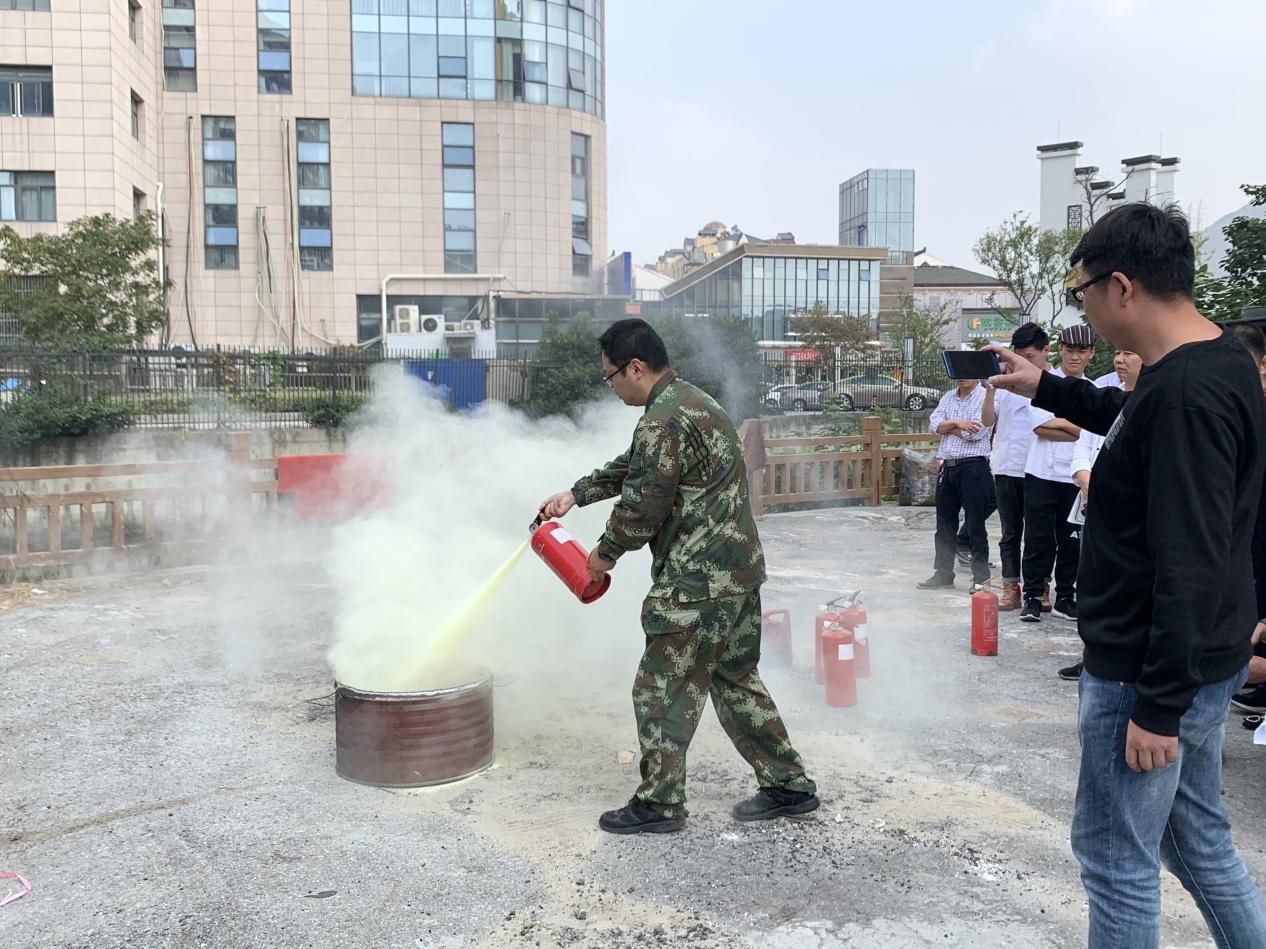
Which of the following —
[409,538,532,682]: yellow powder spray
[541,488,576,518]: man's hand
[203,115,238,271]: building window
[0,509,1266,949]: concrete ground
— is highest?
[203,115,238,271]: building window

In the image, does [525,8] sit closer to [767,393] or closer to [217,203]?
[217,203]

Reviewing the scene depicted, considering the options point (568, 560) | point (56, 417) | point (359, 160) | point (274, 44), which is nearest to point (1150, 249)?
point (568, 560)

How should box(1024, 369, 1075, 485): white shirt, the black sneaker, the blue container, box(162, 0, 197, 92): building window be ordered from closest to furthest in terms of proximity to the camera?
1. the black sneaker
2. box(1024, 369, 1075, 485): white shirt
3. the blue container
4. box(162, 0, 197, 92): building window

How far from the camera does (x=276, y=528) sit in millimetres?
9805

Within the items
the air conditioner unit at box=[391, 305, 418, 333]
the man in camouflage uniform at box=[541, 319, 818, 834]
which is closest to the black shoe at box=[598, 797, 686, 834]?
the man in camouflage uniform at box=[541, 319, 818, 834]

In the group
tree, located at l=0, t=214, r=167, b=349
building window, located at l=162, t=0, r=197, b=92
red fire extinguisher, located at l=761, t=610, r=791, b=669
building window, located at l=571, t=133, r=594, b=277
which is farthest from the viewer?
building window, located at l=571, t=133, r=594, b=277

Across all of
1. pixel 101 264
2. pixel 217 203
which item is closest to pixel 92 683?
pixel 101 264

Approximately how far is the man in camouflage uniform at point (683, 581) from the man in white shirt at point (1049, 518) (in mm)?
3609

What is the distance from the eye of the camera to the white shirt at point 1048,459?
6.36 metres

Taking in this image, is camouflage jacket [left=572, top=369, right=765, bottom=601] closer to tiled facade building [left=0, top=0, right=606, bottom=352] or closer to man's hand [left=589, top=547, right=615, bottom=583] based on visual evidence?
man's hand [left=589, top=547, right=615, bottom=583]

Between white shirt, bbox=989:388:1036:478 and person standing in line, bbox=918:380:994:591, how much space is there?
27 cm

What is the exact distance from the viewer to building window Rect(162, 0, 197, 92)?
36.4m

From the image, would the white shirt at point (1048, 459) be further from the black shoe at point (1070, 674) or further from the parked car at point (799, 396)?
the parked car at point (799, 396)

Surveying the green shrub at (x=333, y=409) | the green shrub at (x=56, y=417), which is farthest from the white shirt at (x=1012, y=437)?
the green shrub at (x=56, y=417)
